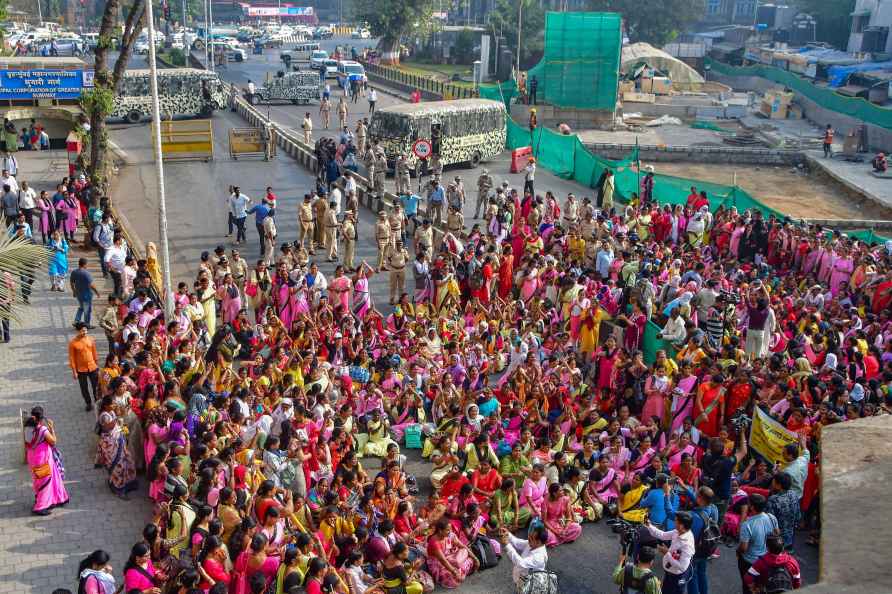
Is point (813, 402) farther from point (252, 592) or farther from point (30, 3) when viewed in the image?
point (30, 3)

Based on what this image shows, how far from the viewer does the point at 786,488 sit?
9.97 metres

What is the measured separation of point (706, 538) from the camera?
30.7ft

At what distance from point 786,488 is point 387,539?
4292mm

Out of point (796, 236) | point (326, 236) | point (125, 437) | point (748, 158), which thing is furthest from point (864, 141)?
point (125, 437)

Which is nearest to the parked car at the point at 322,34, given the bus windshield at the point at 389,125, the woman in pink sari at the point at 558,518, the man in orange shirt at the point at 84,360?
the bus windshield at the point at 389,125

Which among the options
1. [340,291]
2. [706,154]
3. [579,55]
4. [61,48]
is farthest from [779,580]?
[61,48]

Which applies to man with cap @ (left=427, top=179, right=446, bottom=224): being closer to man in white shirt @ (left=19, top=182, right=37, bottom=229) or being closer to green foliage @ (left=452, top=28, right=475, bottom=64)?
man in white shirt @ (left=19, top=182, right=37, bottom=229)

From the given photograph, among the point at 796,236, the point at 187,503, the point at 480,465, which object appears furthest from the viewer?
the point at 796,236

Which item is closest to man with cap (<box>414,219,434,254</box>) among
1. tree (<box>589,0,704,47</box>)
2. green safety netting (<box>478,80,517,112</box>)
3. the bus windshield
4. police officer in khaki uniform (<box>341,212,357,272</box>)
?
police officer in khaki uniform (<box>341,212,357,272</box>)

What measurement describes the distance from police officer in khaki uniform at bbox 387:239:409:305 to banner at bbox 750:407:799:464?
842cm

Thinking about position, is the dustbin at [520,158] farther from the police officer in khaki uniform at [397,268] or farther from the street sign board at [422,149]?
the police officer in khaki uniform at [397,268]

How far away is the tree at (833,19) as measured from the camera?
75438 mm

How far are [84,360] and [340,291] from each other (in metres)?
4.85

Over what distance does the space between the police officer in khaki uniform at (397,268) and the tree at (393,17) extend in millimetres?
59124
